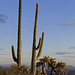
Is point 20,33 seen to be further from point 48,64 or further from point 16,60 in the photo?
point 48,64

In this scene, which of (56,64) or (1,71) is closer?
(1,71)

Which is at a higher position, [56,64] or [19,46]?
[19,46]

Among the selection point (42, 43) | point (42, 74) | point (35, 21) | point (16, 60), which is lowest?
point (42, 74)

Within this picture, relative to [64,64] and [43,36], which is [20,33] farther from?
[64,64]

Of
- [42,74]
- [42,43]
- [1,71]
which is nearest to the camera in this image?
[1,71]

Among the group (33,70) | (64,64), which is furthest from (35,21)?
(64,64)

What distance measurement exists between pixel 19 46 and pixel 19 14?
391 centimetres

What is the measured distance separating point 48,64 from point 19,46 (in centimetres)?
1187

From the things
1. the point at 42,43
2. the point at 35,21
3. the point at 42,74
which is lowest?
the point at 42,74

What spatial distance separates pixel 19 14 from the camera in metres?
28.0

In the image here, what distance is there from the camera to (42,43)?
2691cm

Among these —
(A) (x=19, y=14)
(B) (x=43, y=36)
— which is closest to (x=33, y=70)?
(B) (x=43, y=36)

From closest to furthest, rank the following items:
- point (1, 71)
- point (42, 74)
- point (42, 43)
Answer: point (1, 71) < point (42, 43) < point (42, 74)

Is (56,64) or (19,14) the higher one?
(19,14)
